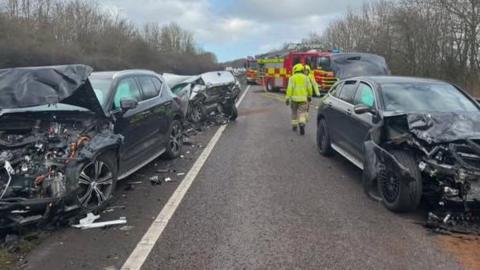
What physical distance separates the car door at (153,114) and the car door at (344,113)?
3044 mm

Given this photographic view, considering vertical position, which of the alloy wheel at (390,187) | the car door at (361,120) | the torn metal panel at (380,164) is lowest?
the alloy wheel at (390,187)

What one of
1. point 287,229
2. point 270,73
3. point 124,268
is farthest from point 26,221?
point 270,73

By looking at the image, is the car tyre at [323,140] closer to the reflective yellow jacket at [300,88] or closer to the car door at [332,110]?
the car door at [332,110]

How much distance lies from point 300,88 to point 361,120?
5.79 m

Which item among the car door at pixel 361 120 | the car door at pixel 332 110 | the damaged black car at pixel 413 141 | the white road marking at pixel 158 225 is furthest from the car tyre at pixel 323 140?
the white road marking at pixel 158 225

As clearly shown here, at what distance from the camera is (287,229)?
547 centimetres

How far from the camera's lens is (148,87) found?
29.1ft

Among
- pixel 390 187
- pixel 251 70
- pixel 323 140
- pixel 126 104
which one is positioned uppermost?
pixel 251 70

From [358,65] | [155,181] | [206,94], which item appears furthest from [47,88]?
[358,65]

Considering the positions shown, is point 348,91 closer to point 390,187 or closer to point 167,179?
point 390,187

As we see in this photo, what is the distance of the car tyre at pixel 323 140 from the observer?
9.63 metres

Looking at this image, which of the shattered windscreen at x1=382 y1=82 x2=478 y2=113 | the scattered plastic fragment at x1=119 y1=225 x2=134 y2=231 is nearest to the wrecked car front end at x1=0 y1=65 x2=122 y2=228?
the scattered plastic fragment at x1=119 y1=225 x2=134 y2=231

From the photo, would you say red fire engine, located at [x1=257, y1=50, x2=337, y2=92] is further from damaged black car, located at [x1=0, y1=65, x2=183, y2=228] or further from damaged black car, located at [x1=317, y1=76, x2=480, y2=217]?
damaged black car, located at [x1=0, y1=65, x2=183, y2=228]

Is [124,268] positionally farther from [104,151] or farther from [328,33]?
[328,33]
